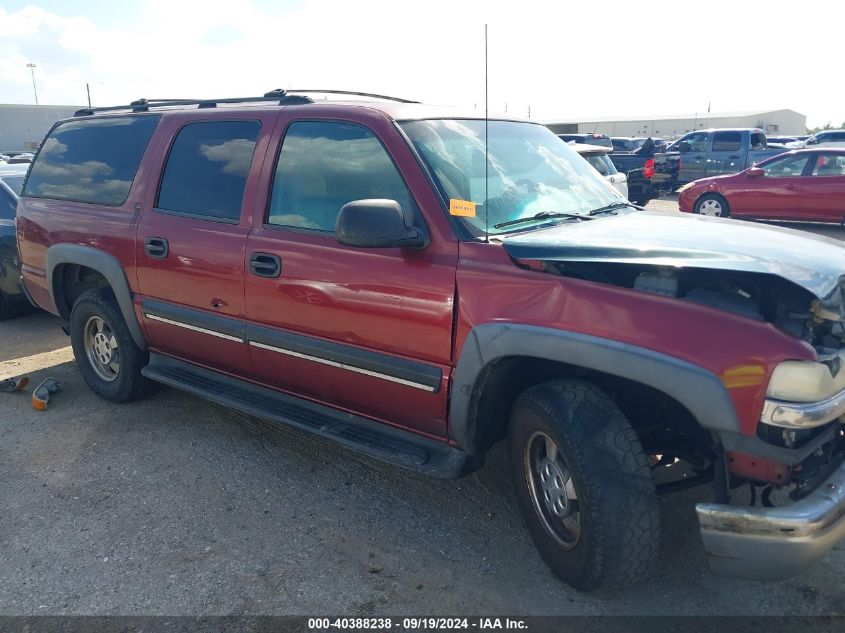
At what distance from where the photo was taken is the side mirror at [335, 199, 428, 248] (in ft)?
9.61

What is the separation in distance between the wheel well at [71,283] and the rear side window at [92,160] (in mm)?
520

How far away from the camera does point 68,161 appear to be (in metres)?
5.06

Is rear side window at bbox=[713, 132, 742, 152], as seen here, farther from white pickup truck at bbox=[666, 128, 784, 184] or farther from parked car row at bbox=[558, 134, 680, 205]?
parked car row at bbox=[558, 134, 680, 205]

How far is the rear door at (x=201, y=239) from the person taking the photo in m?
3.87

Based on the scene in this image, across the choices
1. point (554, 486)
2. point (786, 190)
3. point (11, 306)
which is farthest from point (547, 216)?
point (786, 190)

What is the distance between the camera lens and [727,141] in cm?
1925

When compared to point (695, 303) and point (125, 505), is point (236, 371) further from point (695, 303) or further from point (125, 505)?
point (695, 303)

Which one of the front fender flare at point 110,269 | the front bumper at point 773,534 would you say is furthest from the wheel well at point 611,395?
the front fender flare at point 110,269

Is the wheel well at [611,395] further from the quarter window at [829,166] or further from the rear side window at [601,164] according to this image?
the quarter window at [829,166]

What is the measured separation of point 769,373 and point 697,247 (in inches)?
25.1

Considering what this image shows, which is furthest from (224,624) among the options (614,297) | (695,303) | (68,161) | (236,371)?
(68,161)

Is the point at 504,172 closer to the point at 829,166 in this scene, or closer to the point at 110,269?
the point at 110,269

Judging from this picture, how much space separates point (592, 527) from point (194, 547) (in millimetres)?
1860

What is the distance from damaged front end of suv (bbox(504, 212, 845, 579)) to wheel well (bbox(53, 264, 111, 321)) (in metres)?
3.57
